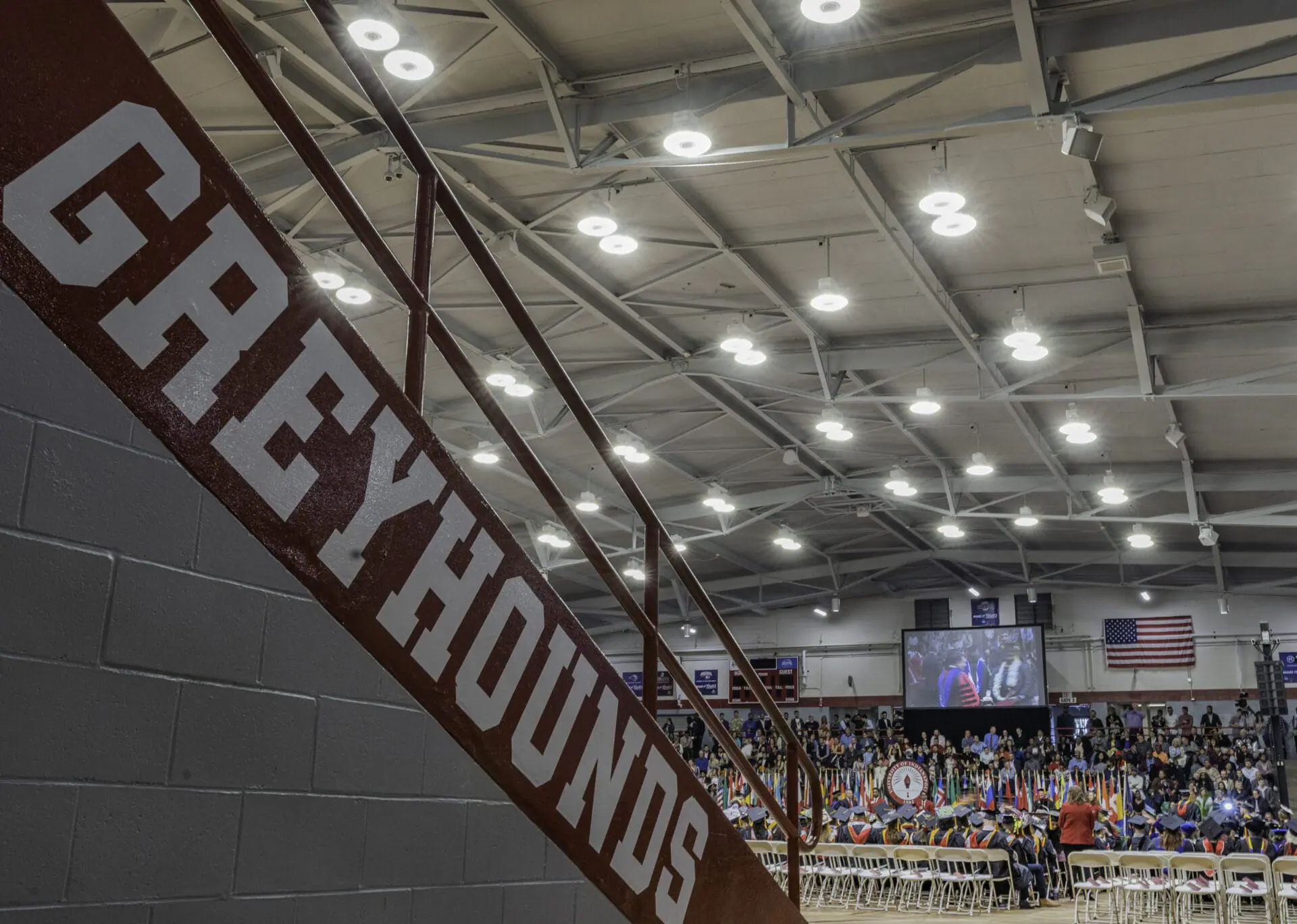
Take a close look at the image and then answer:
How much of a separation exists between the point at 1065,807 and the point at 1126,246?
26.0 feet

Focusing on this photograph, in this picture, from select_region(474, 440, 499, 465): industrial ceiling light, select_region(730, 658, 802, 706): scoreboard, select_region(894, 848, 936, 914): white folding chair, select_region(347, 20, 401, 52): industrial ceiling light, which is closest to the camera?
select_region(347, 20, 401, 52): industrial ceiling light

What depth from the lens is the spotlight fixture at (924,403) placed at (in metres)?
13.7

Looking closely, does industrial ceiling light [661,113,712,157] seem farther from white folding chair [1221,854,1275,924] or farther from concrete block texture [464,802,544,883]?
white folding chair [1221,854,1275,924]

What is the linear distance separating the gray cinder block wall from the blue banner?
28.6 metres

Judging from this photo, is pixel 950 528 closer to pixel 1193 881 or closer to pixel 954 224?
pixel 1193 881

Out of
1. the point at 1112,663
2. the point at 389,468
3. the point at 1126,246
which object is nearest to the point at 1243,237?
the point at 1126,246

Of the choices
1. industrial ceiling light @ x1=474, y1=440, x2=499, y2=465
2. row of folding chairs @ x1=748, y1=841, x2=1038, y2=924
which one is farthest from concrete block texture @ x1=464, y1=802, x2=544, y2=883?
industrial ceiling light @ x1=474, y1=440, x2=499, y2=465

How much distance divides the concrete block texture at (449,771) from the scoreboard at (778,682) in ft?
98.1

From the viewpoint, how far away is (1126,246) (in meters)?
10.8

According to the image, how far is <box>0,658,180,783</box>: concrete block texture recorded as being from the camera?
205 cm

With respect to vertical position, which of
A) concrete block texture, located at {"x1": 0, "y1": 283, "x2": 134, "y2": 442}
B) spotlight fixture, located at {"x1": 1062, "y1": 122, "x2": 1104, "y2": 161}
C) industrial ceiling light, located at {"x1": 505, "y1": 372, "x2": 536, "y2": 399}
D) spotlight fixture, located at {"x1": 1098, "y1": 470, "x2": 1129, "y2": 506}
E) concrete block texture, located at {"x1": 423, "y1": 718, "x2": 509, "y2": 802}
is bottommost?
concrete block texture, located at {"x1": 423, "y1": 718, "x2": 509, "y2": 802}

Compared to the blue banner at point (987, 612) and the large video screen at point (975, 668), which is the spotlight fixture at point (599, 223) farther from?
the blue banner at point (987, 612)

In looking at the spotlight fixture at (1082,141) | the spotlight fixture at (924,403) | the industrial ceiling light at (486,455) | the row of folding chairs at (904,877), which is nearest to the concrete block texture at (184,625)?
the spotlight fixture at (1082,141)

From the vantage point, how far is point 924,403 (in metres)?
13.8
